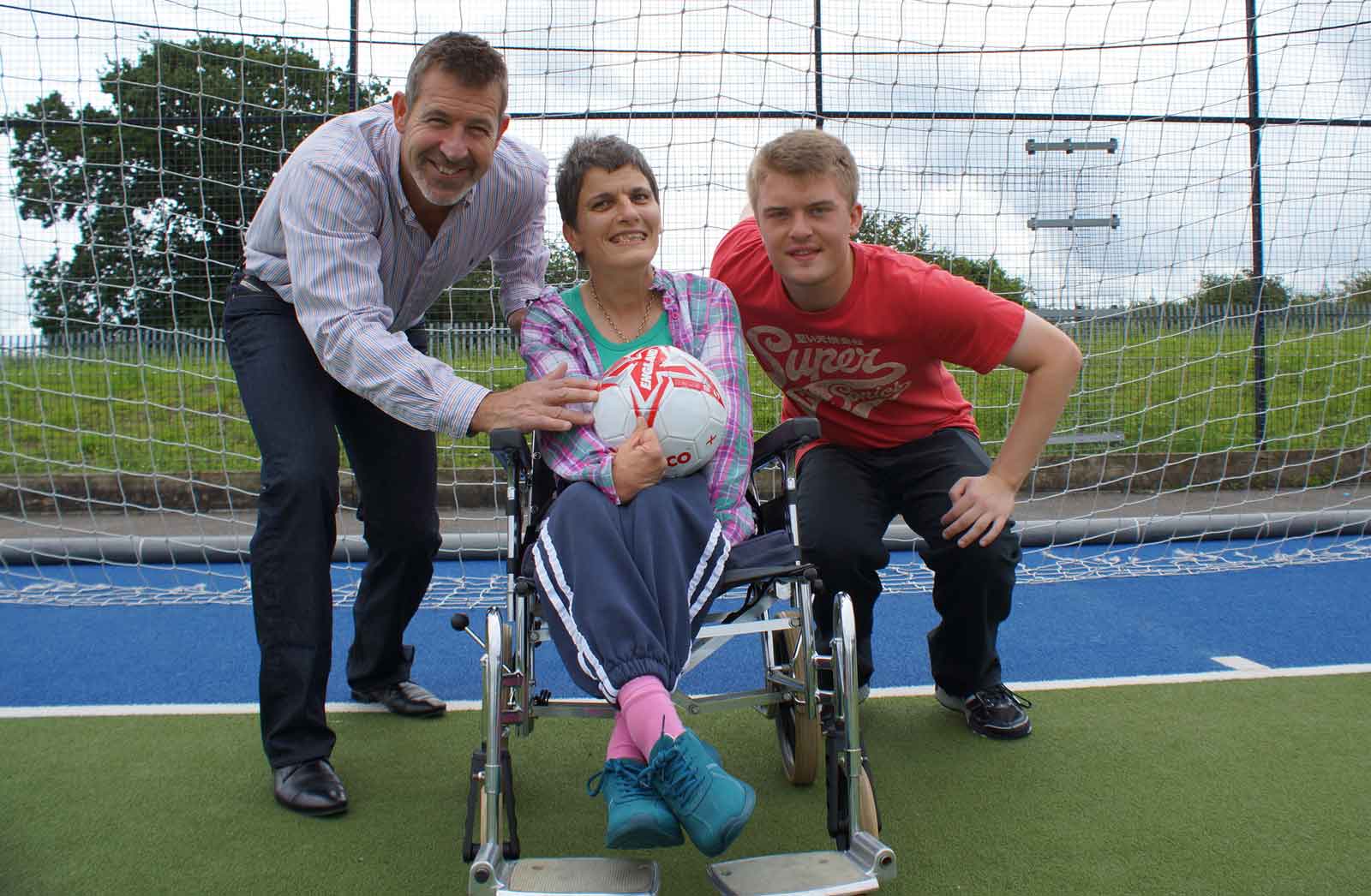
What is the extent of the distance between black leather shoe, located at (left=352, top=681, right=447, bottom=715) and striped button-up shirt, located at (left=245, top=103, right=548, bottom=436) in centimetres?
102

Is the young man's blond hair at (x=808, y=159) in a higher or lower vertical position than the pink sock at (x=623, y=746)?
higher

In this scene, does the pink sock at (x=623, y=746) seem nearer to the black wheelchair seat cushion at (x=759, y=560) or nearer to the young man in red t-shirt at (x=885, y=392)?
the black wheelchair seat cushion at (x=759, y=560)

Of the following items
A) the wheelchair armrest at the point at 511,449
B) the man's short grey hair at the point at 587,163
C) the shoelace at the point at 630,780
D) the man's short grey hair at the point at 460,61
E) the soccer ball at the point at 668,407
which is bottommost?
the shoelace at the point at 630,780

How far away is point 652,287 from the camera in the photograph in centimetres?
234

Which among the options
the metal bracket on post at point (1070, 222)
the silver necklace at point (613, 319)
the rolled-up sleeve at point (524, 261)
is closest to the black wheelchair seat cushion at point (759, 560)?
the silver necklace at point (613, 319)

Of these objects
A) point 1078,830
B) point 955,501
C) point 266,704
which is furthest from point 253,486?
point 1078,830

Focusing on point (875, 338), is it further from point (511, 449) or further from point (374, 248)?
point (374, 248)

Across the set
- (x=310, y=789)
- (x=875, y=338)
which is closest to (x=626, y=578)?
(x=310, y=789)

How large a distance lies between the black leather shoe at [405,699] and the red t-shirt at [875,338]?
4.21ft

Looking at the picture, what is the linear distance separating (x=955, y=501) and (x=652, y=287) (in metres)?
0.87

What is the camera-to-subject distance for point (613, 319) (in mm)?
2316

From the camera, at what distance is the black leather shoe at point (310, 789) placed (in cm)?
217

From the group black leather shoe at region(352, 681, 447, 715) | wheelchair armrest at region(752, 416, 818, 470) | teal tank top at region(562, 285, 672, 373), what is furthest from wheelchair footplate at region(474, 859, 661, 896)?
black leather shoe at region(352, 681, 447, 715)

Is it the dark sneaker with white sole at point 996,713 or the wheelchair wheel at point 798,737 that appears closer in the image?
the wheelchair wheel at point 798,737
